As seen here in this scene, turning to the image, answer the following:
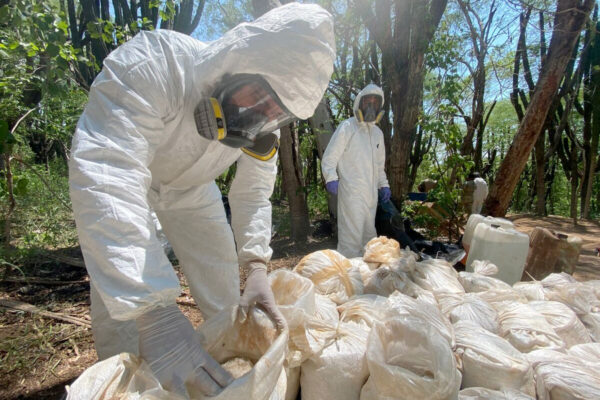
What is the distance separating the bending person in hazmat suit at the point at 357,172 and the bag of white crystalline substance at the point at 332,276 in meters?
1.94

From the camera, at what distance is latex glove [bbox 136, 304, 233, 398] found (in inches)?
32.5

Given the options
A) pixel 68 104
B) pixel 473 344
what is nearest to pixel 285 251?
pixel 473 344

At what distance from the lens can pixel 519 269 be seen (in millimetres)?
2670

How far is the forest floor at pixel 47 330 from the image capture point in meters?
1.67

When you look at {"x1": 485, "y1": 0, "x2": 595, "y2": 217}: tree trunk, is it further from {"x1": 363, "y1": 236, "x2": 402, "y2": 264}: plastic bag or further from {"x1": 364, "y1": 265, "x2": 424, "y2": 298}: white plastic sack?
{"x1": 364, "y1": 265, "x2": 424, "y2": 298}: white plastic sack

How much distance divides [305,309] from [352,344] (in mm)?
246

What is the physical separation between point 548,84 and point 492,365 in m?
3.75

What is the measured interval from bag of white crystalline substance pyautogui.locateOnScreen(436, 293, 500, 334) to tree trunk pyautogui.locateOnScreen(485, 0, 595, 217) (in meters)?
2.82

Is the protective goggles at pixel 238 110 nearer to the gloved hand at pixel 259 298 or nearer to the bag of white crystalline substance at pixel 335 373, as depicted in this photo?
the gloved hand at pixel 259 298

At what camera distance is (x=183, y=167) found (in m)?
1.41

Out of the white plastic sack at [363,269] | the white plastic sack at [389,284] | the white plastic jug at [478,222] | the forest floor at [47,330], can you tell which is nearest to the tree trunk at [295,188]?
the forest floor at [47,330]

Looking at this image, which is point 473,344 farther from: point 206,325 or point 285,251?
point 285,251

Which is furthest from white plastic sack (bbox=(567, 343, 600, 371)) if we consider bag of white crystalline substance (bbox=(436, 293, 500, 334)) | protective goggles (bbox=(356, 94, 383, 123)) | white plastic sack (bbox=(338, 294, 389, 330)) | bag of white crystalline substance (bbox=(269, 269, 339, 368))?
protective goggles (bbox=(356, 94, 383, 123))

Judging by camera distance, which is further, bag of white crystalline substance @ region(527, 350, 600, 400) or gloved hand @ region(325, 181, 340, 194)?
gloved hand @ region(325, 181, 340, 194)
